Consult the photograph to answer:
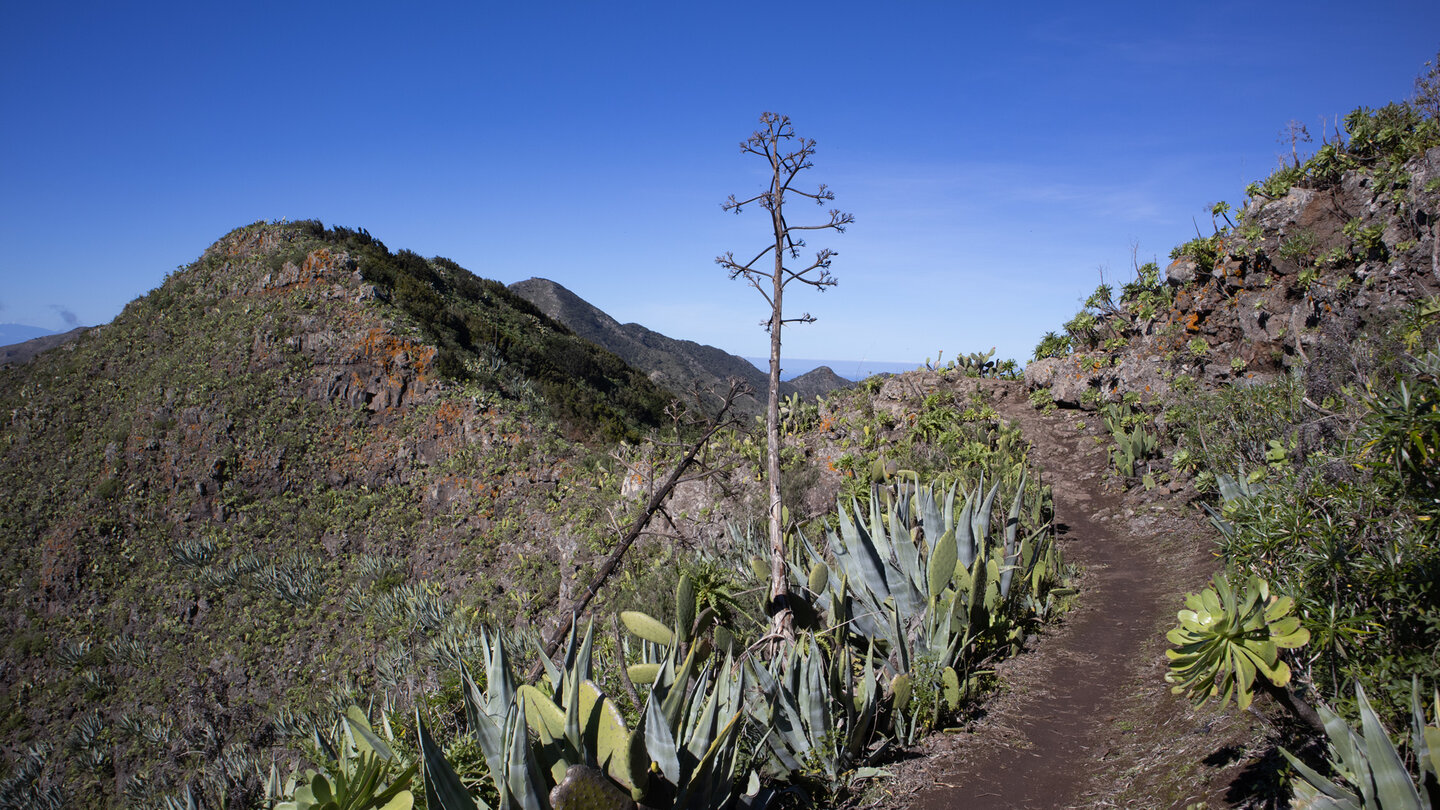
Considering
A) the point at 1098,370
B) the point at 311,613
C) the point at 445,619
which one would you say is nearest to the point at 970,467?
the point at 1098,370

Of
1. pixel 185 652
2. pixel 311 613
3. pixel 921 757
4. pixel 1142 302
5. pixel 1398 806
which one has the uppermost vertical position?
pixel 1142 302

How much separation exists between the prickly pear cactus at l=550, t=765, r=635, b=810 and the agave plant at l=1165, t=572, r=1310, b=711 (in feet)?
5.70

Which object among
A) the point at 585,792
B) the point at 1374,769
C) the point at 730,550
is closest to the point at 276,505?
the point at 730,550

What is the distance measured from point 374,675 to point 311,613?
11.9 ft

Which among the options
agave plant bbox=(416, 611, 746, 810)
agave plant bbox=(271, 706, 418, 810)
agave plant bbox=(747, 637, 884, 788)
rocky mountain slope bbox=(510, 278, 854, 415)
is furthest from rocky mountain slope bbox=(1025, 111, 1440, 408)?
rocky mountain slope bbox=(510, 278, 854, 415)

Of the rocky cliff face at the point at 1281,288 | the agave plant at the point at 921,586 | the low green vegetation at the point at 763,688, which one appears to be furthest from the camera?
the rocky cliff face at the point at 1281,288

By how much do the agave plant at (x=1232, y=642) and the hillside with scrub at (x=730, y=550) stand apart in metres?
0.01

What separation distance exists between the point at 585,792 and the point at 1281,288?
39.8 ft

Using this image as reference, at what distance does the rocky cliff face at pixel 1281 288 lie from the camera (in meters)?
8.05

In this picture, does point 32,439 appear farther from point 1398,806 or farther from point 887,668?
point 1398,806

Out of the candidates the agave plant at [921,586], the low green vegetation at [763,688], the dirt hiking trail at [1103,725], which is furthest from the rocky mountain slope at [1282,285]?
the low green vegetation at [763,688]

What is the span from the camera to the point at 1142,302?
13.3 meters

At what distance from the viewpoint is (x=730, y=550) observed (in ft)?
27.4

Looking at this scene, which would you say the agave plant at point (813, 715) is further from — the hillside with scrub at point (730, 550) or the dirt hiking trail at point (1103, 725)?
the dirt hiking trail at point (1103, 725)
